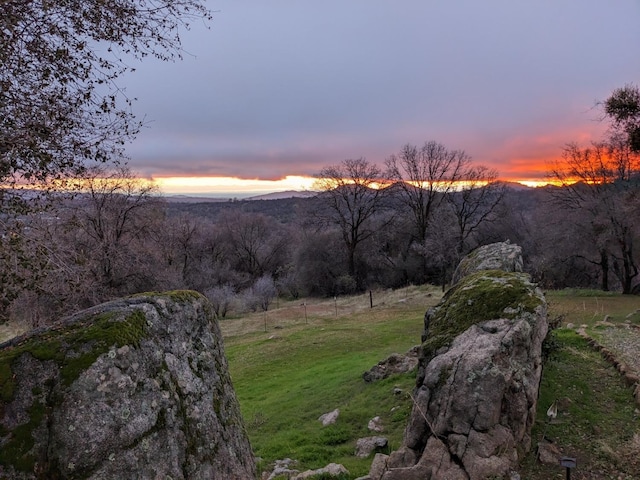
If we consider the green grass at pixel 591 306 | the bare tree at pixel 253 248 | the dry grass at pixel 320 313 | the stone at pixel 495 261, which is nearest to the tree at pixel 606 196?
the green grass at pixel 591 306

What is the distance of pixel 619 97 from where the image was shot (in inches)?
588

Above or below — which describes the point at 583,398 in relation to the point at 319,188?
below

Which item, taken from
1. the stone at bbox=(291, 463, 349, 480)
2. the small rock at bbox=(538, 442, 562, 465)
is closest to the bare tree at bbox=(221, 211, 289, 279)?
the stone at bbox=(291, 463, 349, 480)

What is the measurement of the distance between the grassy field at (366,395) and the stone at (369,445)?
8.7 inches

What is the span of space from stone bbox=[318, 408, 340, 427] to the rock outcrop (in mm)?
3303

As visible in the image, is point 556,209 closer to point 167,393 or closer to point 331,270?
point 331,270

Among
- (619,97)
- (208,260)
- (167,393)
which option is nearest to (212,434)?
(167,393)

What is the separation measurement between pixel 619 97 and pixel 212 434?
17.2 metres

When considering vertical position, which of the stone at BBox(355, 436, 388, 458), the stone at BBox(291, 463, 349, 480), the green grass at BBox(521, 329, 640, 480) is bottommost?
the stone at BBox(355, 436, 388, 458)

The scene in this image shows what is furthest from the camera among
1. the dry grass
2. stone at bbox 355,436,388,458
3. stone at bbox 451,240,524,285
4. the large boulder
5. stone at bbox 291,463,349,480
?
the dry grass

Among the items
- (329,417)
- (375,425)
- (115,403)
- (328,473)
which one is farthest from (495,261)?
(115,403)

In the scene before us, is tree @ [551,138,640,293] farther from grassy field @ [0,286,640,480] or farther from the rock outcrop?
the rock outcrop

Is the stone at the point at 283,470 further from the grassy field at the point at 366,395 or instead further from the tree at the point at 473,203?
the tree at the point at 473,203

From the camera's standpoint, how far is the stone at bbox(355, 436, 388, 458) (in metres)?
7.58
